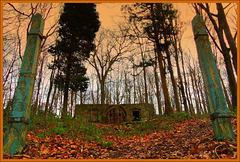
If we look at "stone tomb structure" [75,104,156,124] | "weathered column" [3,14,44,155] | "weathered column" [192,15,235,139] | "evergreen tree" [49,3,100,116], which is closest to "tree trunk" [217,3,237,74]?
"weathered column" [192,15,235,139]

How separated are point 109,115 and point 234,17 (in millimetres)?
14306

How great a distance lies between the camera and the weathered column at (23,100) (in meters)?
3.11

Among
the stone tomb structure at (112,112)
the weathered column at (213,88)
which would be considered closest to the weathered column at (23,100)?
the weathered column at (213,88)

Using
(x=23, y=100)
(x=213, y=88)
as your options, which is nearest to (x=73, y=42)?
(x=23, y=100)

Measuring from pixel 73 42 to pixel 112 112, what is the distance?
9547mm

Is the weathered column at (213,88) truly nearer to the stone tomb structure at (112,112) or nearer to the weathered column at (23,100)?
the weathered column at (23,100)

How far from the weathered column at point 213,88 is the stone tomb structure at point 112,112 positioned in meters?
13.1

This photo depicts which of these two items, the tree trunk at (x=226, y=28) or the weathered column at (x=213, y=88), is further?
the tree trunk at (x=226, y=28)

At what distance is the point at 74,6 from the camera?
16953 mm

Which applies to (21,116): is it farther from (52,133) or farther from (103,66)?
(103,66)

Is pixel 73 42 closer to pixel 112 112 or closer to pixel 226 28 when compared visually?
pixel 112 112

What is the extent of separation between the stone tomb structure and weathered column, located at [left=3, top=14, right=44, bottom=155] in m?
13.2

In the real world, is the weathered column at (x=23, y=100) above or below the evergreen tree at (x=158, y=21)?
below

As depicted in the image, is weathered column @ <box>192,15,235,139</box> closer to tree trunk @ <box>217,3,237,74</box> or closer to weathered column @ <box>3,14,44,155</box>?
weathered column @ <box>3,14,44,155</box>
